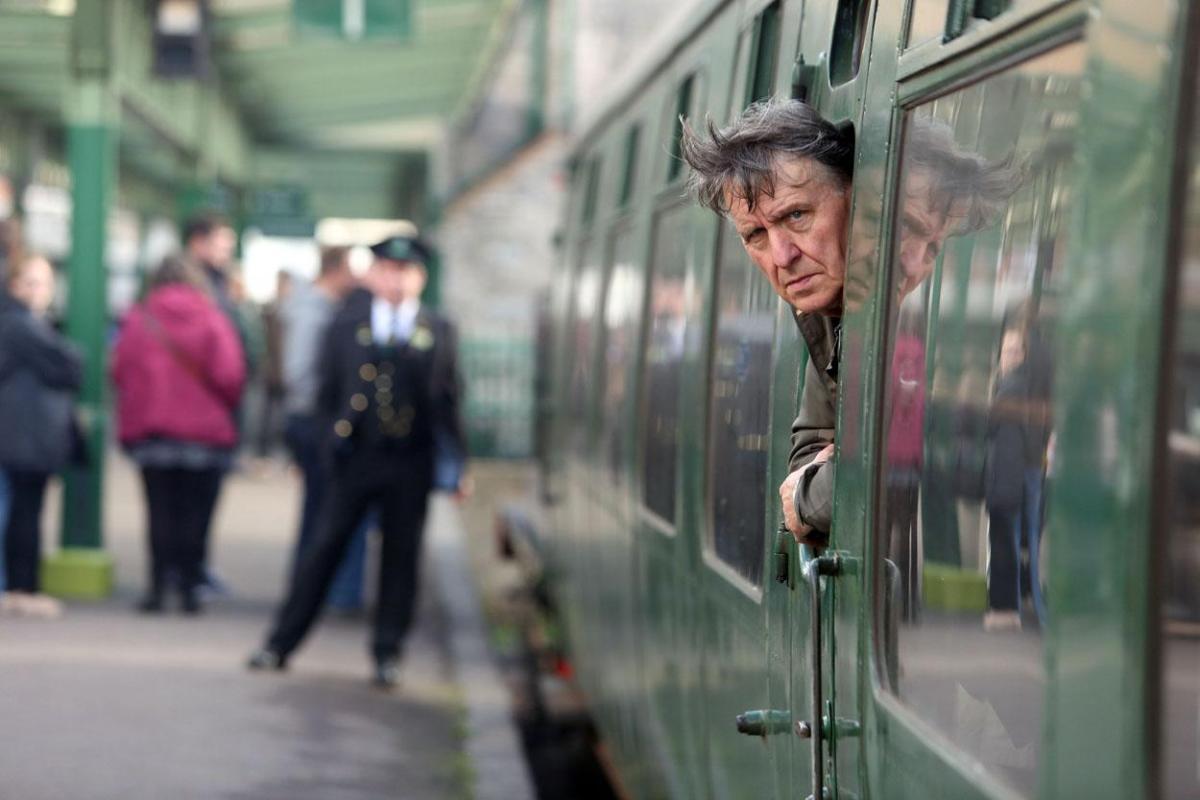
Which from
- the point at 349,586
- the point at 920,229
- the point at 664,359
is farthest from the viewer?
the point at 349,586

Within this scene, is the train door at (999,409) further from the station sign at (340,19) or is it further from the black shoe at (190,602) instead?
the station sign at (340,19)

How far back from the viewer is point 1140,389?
1.95m

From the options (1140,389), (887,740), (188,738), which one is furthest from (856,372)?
(188,738)

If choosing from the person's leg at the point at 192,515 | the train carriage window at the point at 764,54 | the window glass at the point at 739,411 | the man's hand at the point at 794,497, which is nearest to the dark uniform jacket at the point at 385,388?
the person's leg at the point at 192,515

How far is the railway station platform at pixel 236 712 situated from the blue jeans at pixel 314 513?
0.19 m

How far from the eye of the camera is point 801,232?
329 centimetres

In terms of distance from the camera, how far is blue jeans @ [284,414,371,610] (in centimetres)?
1052

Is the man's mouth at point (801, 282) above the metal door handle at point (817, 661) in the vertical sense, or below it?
above

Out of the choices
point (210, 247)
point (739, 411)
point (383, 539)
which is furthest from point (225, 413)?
point (739, 411)

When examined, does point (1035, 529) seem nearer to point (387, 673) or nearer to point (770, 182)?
point (770, 182)

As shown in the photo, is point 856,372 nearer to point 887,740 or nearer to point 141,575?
point 887,740

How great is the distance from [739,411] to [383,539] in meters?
4.85

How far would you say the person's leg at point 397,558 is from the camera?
Result: 8.88 meters

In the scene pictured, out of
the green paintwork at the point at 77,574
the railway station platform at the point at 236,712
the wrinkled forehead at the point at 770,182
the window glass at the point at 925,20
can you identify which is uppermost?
the window glass at the point at 925,20
